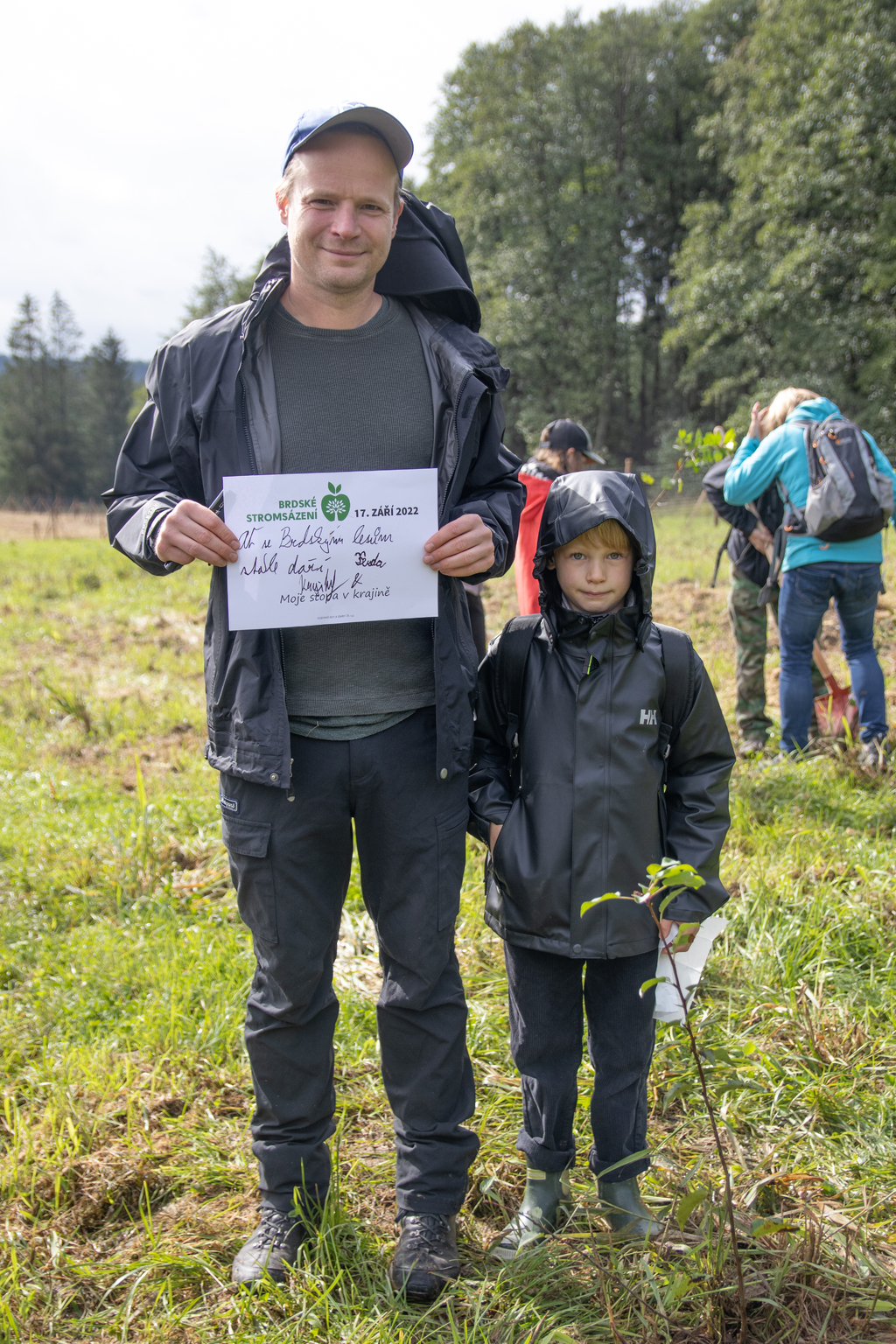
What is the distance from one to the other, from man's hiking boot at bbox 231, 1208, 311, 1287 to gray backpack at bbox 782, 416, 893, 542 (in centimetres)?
382

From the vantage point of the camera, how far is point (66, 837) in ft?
14.4

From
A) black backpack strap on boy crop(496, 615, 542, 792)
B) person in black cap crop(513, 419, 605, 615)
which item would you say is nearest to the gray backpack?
person in black cap crop(513, 419, 605, 615)

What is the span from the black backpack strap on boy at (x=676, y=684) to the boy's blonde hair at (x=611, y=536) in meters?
0.21

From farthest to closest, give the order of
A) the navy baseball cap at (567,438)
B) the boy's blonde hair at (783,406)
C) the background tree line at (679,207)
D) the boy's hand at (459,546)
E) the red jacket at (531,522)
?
the background tree line at (679,207) < the boy's blonde hair at (783,406) < the navy baseball cap at (567,438) < the red jacket at (531,522) < the boy's hand at (459,546)

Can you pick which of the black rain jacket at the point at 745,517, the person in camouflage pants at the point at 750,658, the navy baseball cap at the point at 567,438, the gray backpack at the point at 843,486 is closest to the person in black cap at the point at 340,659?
the navy baseball cap at the point at 567,438

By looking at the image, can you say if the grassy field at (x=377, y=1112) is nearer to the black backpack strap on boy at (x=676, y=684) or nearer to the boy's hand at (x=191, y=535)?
the black backpack strap on boy at (x=676, y=684)

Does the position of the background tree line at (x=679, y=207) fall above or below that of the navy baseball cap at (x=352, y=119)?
above

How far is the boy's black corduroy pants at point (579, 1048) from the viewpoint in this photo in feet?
6.75

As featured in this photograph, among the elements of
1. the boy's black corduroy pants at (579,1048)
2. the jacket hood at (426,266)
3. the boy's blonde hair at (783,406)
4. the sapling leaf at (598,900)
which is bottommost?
the boy's black corduroy pants at (579,1048)

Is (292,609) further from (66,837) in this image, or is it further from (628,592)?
(66,837)

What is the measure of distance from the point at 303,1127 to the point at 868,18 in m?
24.8

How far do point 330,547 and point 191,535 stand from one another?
0.93 feet

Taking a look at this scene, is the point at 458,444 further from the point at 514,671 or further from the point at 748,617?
the point at 748,617

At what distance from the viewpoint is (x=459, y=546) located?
1.92 metres
